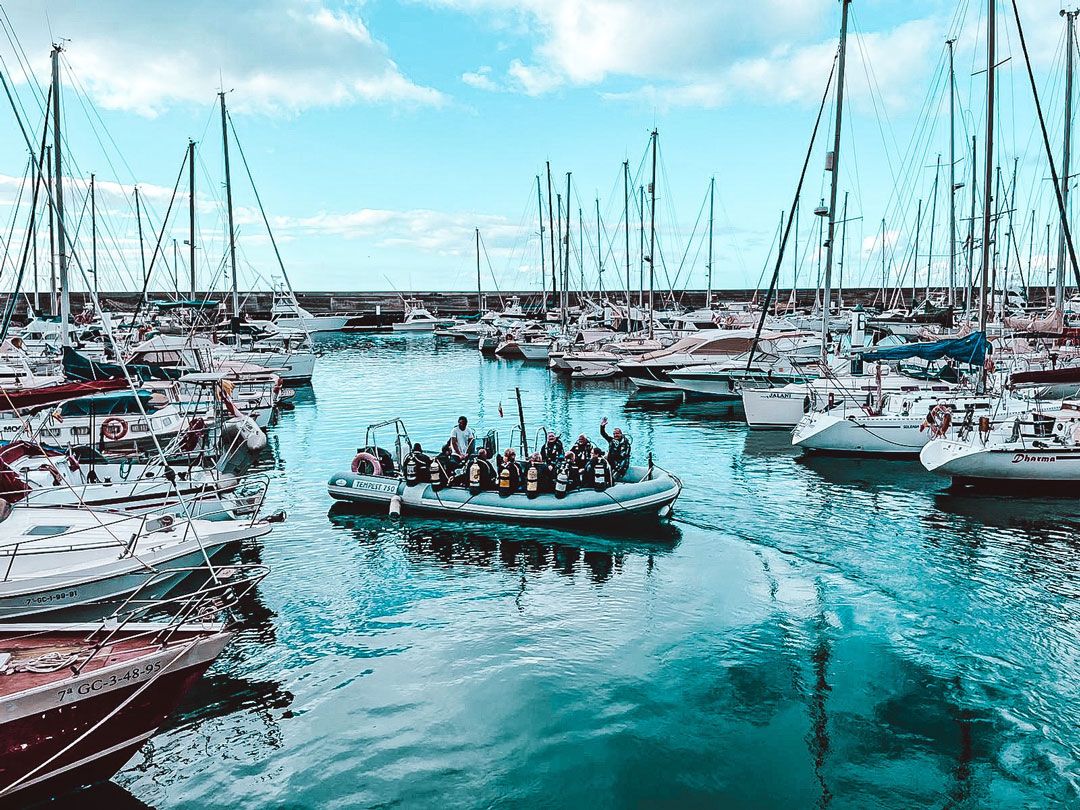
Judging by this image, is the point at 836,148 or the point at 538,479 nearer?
the point at 538,479

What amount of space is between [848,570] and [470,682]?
9.30 m

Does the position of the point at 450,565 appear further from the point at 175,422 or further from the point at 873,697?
the point at 175,422

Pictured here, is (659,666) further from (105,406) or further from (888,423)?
(105,406)

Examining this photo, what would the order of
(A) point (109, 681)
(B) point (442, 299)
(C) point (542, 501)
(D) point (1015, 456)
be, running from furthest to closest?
(B) point (442, 299) < (D) point (1015, 456) < (C) point (542, 501) < (A) point (109, 681)

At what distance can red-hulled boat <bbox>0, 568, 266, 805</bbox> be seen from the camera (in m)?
8.45

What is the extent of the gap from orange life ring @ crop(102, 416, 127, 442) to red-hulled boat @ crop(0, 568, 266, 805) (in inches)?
752

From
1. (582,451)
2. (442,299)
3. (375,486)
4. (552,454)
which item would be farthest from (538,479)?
(442,299)

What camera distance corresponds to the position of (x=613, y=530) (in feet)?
69.2

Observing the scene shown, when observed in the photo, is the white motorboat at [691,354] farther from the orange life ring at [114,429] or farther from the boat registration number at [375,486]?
the orange life ring at [114,429]

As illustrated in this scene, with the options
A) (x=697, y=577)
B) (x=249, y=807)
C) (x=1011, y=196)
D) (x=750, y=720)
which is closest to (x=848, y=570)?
(x=697, y=577)

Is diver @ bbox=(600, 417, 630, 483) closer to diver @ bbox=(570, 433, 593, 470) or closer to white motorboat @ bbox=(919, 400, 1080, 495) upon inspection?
diver @ bbox=(570, 433, 593, 470)

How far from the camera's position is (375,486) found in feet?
74.9

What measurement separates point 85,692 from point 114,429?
21.2 meters

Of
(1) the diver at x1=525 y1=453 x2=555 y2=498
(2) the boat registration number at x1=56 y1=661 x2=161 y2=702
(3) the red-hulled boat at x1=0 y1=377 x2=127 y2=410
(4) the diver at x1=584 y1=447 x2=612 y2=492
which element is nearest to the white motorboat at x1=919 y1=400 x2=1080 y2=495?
(4) the diver at x1=584 y1=447 x2=612 y2=492
